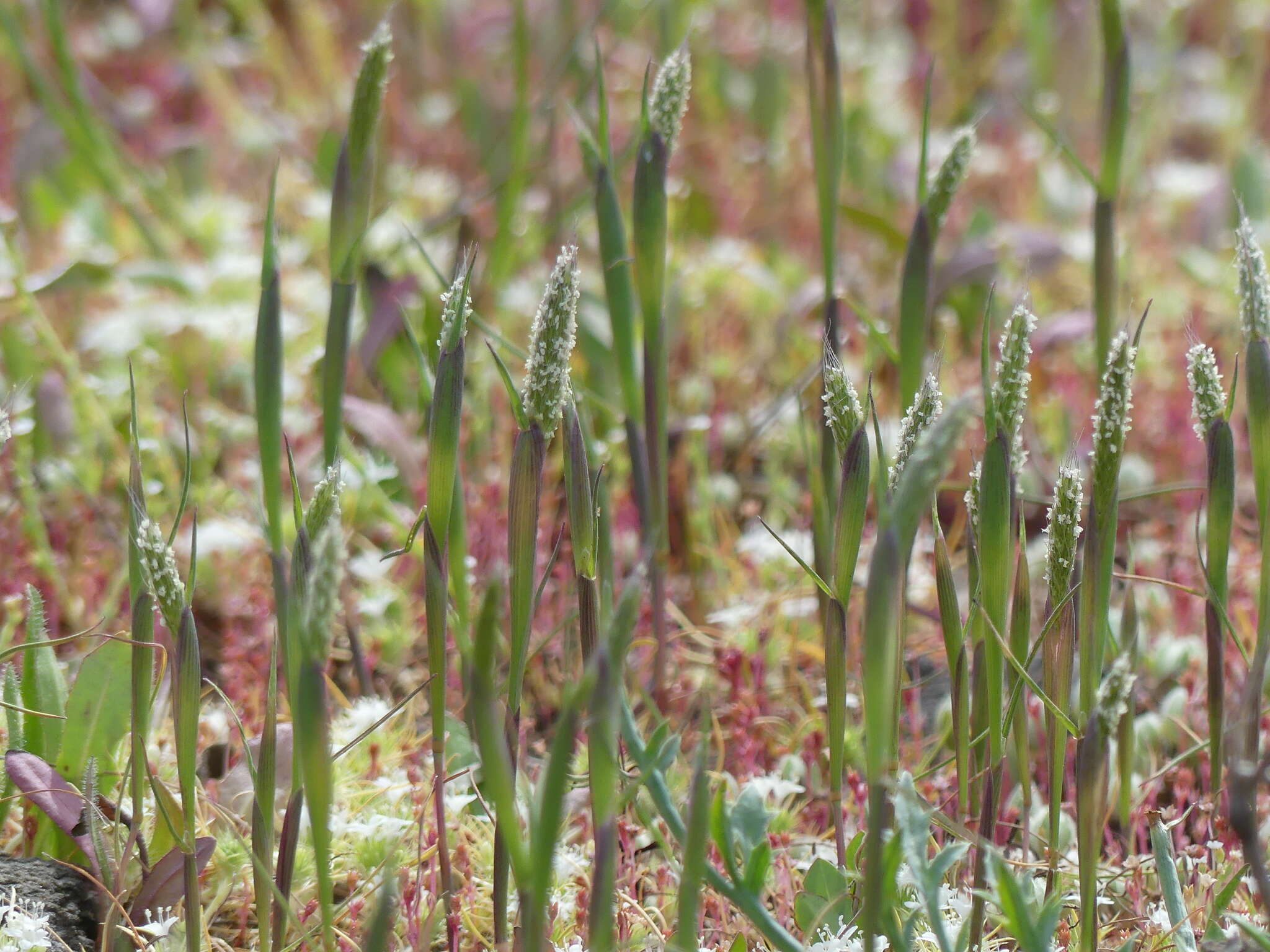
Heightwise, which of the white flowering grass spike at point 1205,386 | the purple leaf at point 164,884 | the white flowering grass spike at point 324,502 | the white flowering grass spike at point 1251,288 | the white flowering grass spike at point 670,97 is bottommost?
the purple leaf at point 164,884

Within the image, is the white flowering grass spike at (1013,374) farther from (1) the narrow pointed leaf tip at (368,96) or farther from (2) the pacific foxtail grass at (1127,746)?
(1) the narrow pointed leaf tip at (368,96)

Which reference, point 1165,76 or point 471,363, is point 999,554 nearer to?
point 471,363

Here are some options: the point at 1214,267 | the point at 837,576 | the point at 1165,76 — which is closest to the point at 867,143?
the point at 1165,76

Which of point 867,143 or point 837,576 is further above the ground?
point 867,143

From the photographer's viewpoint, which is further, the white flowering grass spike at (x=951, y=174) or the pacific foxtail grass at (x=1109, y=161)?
the pacific foxtail grass at (x=1109, y=161)

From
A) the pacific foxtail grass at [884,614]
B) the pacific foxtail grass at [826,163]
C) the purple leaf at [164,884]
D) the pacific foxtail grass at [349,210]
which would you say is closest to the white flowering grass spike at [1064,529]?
the pacific foxtail grass at [884,614]

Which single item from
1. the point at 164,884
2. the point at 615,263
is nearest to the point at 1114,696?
the point at 615,263

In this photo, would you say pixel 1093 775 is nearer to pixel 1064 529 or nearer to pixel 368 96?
pixel 1064 529
